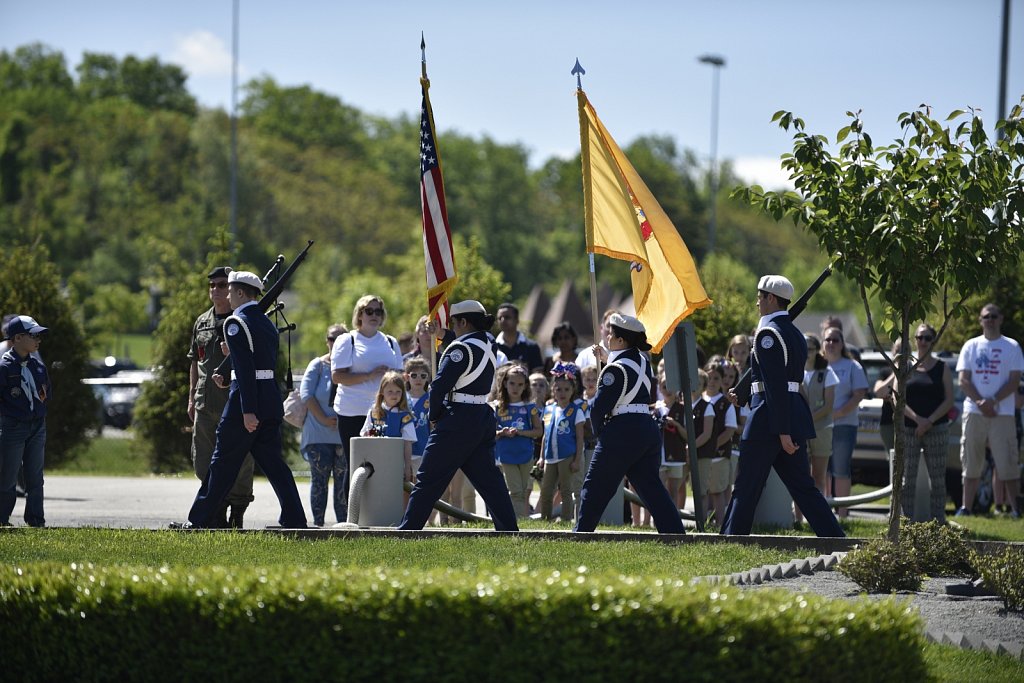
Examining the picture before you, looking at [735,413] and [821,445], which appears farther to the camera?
[821,445]

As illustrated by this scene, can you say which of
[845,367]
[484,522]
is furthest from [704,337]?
[484,522]

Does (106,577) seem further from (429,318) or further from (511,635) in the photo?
(429,318)

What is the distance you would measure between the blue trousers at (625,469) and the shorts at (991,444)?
20.1ft

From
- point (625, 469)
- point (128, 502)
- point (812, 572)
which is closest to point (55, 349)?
point (128, 502)

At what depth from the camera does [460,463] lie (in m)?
11.3

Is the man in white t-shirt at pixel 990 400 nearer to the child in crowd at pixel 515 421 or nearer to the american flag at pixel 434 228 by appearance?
the child in crowd at pixel 515 421

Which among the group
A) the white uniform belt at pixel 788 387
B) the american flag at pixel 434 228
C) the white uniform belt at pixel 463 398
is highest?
the american flag at pixel 434 228

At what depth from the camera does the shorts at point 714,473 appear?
47.9 feet

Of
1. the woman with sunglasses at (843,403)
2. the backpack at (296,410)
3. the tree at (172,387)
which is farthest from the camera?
the tree at (172,387)

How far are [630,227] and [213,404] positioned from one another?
3.70m

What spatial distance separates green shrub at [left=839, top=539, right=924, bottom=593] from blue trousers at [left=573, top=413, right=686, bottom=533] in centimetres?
201

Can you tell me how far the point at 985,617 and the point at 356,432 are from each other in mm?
6466

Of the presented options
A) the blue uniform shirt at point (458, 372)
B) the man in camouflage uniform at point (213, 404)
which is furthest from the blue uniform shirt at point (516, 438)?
the blue uniform shirt at point (458, 372)

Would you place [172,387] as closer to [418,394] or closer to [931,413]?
[418,394]
